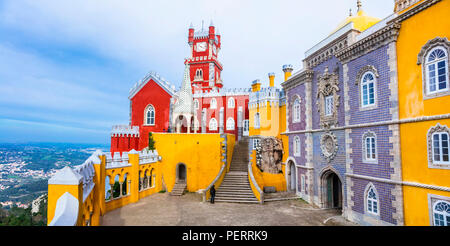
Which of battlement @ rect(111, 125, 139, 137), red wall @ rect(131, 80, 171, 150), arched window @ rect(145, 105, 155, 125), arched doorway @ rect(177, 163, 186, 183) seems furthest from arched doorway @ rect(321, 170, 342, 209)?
battlement @ rect(111, 125, 139, 137)

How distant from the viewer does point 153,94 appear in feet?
89.4

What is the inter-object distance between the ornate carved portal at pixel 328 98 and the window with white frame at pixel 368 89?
187cm

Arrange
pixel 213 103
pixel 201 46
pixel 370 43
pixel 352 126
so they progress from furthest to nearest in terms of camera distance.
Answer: pixel 201 46
pixel 213 103
pixel 352 126
pixel 370 43

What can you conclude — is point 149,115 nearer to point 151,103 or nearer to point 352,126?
point 151,103

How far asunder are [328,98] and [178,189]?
514 inches

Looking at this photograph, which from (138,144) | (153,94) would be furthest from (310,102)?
(138,144)

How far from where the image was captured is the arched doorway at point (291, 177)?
19677 millimetres

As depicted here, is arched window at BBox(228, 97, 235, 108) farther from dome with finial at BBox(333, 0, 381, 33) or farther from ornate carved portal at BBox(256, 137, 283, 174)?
dome with finial at BBox(333, 0, 381, 33)

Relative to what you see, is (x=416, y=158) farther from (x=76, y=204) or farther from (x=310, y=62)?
(x=76, y=204)

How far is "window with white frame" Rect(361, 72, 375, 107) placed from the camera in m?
11.6

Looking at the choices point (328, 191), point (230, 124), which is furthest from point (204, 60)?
point (328, 191)

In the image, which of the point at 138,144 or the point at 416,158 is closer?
the point at 416,158

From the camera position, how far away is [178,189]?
1927 cm
